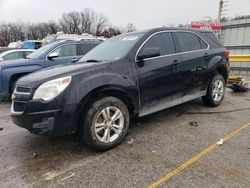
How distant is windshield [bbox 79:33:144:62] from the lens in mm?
3586

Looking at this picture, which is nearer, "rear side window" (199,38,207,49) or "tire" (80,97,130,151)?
"tire" (80,97,130,151)

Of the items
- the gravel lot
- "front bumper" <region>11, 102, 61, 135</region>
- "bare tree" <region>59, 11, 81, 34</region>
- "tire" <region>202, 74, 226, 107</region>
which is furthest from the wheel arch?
"bare tree" <region>59, 11, 81, 34</region>

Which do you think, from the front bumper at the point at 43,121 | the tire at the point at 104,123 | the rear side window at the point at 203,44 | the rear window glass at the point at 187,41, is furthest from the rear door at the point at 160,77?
the front bumper at the point at 43,121

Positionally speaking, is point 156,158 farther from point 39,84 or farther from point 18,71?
point 18,71

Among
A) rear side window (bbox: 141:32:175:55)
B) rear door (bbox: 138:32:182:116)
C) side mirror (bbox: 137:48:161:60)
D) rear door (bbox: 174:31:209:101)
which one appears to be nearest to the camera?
A: side mirror (bbox: 137:48:161:60)

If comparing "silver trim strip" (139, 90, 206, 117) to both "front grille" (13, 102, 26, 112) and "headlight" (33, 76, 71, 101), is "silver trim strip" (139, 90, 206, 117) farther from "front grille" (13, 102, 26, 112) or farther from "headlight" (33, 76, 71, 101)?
"front grille" (13, 102, 26, 112)

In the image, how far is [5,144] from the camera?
3580 mm

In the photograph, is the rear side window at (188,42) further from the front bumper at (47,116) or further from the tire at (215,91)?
the front bumper at (47,116)

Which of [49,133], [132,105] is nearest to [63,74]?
[49,133]

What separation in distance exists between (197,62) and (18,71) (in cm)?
487

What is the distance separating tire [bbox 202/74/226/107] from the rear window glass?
0.93 meters

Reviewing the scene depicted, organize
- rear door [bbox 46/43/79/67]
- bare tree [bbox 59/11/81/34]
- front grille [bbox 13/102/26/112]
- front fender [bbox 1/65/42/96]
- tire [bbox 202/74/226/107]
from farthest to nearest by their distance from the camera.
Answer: bare tree [bbox 59/11/81/34] → rear door [bbox 46/43/79/67] → front fender [bbox 1/65/42/96] → tire [bbox 202/74/226/107] → front grille [bbox 13/102/26/112]

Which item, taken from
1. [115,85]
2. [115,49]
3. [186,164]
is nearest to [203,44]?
[115,49]

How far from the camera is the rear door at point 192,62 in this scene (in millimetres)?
4250
